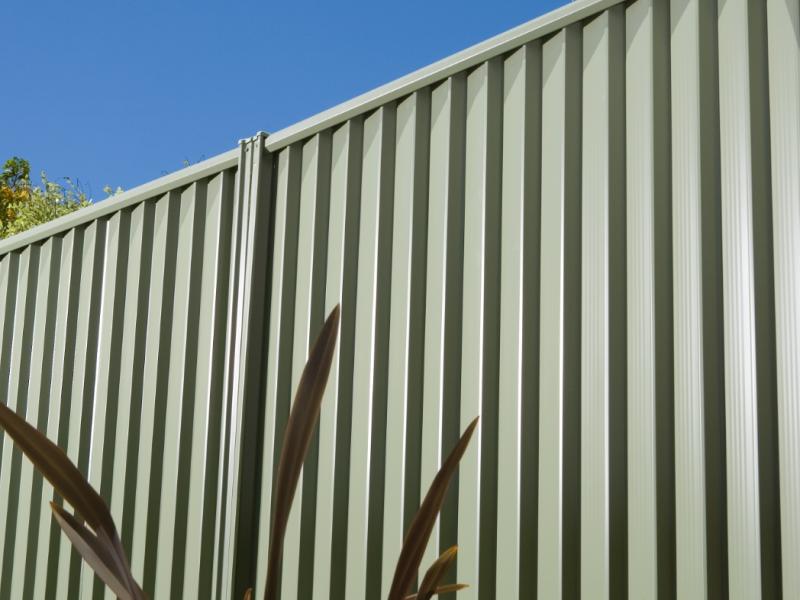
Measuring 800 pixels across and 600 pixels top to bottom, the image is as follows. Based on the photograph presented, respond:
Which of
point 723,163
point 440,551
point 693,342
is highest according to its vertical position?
point 723,163

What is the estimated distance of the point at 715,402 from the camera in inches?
72.8

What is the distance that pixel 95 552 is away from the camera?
1.83 meters

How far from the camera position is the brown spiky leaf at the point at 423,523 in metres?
1.75

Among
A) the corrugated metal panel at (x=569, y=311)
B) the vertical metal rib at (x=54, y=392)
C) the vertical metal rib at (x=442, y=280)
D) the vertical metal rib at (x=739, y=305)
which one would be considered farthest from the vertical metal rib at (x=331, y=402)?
the vertical metal rib at (x=54, y=392)

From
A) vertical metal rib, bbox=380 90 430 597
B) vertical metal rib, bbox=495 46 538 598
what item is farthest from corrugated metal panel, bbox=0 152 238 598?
vertical metal rib, bbox=495 46 538 598

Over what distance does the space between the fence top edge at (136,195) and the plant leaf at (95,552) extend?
5.26 ft

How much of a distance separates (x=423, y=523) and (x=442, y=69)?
125cm

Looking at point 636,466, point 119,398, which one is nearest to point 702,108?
point 636,466

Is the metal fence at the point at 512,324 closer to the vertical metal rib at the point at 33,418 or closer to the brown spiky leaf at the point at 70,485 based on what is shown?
the vertical metal rib at the point at 33,418

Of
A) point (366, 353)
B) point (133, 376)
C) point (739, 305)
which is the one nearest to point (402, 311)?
point (366, 353)

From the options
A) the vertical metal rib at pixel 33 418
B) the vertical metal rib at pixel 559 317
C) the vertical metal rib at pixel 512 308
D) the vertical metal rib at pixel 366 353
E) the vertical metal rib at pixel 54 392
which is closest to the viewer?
the vertical metal rib at pixel 559 317

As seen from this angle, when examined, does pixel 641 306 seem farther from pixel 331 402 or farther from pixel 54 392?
pixel 54 392

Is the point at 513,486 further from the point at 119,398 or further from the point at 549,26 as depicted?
the point at 119,398

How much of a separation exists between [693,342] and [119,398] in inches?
87.6
